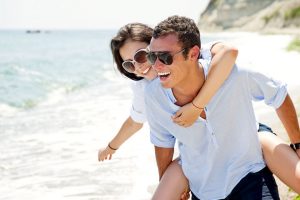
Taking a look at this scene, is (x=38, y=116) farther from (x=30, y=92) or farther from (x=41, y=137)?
(x=30, y=92)

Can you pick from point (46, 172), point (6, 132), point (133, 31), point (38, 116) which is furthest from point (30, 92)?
point (133, 31)

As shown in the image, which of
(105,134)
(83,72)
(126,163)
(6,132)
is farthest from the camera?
(83,72)

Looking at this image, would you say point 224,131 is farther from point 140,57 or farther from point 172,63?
point 140,57

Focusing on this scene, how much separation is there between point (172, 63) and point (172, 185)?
85 centimetres

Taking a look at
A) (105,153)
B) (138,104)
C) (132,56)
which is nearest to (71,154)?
(105,153)

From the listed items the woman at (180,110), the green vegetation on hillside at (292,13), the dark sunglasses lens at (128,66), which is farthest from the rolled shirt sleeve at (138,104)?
the green vegetation on hillside at (292,13)

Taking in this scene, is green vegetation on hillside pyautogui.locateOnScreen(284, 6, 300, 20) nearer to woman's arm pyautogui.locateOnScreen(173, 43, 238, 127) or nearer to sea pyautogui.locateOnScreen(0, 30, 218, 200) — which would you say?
sea pyautogui.locateOnScreen(0, 30, 218, 200)

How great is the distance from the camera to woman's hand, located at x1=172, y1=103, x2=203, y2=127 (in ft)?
10.4

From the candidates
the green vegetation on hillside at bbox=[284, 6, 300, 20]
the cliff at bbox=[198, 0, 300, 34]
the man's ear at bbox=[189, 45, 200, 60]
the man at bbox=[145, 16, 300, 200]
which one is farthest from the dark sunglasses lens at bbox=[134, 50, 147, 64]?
the green vegetation on hillside at bbox=[284, 6, 300, 20]

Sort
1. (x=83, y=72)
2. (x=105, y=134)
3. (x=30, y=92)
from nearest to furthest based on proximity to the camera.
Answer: (x=105, y=134) < (x=30, y=92) < (x=83, y=72)

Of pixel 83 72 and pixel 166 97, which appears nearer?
pixel 166 97

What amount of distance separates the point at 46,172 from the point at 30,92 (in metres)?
12.7

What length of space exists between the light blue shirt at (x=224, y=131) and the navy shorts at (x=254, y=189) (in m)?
0.03

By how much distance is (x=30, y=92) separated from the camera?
740 inches
